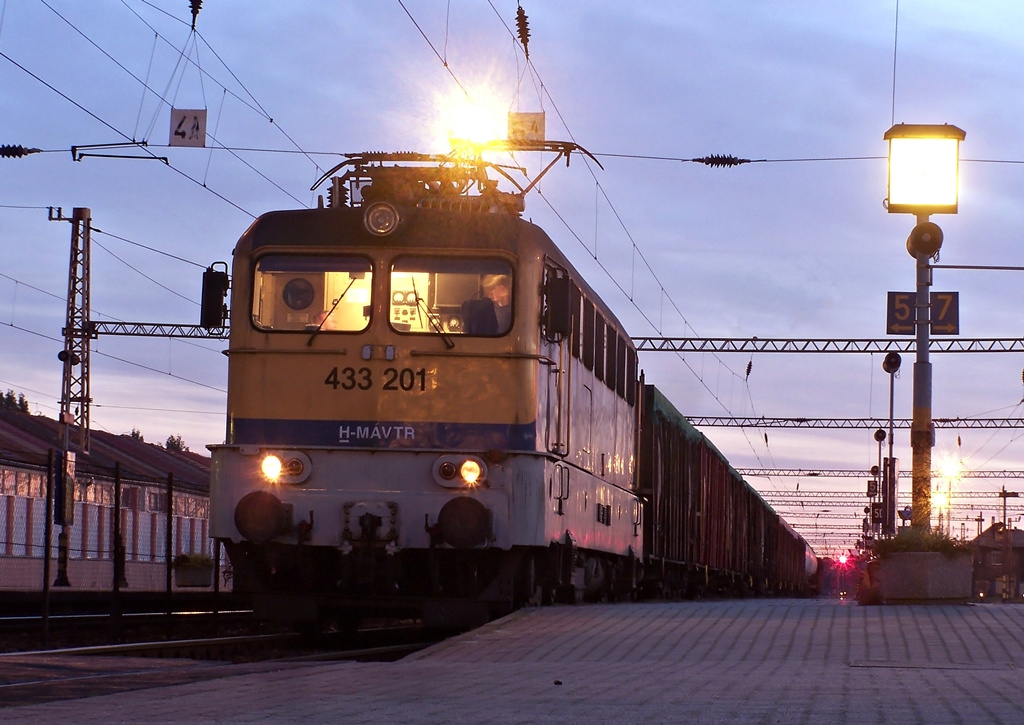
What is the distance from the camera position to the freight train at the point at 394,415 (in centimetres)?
1280

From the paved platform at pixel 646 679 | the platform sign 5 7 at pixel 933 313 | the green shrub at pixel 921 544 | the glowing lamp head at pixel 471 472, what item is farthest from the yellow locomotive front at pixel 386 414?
the platform sign 5 7 at pixel 933 313

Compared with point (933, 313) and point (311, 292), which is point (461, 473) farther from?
point (933, 313)

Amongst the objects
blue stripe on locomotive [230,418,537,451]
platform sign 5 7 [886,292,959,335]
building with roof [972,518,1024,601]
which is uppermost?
platform sign 5 7 [886,292,959,335]

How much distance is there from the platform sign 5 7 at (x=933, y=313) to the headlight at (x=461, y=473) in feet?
24.2

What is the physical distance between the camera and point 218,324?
535 inches

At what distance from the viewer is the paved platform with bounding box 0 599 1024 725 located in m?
6.91

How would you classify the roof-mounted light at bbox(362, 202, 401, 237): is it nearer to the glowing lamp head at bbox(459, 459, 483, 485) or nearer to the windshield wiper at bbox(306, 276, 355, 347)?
the windshield wiper at bbox(306, 276, 355, 347)

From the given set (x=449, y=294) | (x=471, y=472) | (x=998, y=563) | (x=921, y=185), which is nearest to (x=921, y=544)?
(x=921, y=185)

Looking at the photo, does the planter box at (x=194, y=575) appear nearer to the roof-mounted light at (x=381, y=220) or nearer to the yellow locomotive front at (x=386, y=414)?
the yellow locomotive front at (x=386, y=414)

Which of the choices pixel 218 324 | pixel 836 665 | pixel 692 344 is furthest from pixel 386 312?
pixel 692 344

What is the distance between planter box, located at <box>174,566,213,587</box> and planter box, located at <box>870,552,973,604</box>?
53.3 feet

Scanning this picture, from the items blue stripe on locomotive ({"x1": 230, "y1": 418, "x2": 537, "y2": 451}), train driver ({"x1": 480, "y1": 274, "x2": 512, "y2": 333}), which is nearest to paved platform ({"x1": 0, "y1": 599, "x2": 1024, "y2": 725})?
blue stripe on locomotive ({"x1": 230, "y1": 418, "x2": 537, "y2": 451})

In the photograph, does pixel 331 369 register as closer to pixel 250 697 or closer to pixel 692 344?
pixel 250 697

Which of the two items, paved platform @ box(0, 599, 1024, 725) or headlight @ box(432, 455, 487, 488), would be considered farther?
headlight @ box(432, 455, 487, 488)
